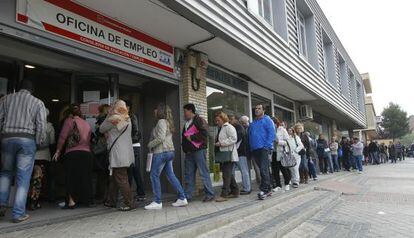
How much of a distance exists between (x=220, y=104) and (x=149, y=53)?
310 centimetres

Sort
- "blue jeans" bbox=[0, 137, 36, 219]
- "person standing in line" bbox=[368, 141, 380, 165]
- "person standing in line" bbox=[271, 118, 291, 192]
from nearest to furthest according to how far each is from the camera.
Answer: "blue jeans" bbox=[0, 137, 36, 219] < "person standing in line" bbox=[271, 118, 291, 192] < "person standing in line" bbox=[368, 141, 380, 165]

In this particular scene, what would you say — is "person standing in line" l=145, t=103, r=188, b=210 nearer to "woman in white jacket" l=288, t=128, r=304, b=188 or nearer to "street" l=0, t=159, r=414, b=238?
"street" l=0, t=159, r=414, b=238

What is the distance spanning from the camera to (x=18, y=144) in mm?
4703

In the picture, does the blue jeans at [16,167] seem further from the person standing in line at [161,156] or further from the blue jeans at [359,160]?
the blue jeans at [359,160]

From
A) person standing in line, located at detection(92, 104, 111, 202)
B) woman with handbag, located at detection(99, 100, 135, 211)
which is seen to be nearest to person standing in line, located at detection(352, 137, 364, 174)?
person standing in line, located at detection(92, 104, 111, 202)

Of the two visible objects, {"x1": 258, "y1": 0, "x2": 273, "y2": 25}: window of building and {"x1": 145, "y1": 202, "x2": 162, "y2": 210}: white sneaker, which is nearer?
{"x1": 145, "y1": 202, "x2": 162, "y2": 210}: white sneaker

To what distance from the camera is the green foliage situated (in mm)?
65062

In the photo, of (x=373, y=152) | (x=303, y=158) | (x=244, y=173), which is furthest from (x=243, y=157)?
(x=373, y=152)

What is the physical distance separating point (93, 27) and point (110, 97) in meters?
1.65

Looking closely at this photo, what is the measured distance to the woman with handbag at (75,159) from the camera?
5.91 meters

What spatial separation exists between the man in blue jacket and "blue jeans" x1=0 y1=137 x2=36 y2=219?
4116mm

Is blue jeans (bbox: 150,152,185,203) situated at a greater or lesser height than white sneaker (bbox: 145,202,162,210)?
greater

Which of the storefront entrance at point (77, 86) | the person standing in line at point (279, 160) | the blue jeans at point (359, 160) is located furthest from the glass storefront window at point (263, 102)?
the blue jeans at point (359, 160)

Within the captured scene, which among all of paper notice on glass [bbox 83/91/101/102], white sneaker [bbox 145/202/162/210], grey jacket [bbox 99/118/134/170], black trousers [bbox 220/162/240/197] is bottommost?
white sneaker [bbox 145/202/162/210]
